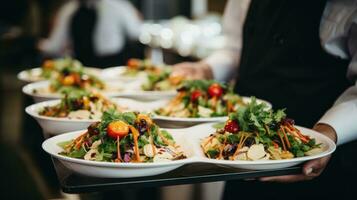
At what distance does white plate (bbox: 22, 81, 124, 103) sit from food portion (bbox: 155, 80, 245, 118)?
0.36 meters

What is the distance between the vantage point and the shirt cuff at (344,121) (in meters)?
1.74

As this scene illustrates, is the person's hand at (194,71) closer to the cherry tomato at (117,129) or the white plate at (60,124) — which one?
the white plate at (60,124)

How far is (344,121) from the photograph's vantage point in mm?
1742

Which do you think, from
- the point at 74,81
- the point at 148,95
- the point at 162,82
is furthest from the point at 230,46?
the point at 74,81

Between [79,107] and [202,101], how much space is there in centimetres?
51

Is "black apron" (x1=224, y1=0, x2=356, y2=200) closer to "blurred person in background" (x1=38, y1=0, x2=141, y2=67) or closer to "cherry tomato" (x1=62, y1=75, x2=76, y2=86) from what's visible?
"cherry tomato" (x1=62, y1=75, x2=76, y2=86)

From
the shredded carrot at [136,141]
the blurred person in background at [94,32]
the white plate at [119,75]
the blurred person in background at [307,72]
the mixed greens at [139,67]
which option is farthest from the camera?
the blurred person in background at [94,32]

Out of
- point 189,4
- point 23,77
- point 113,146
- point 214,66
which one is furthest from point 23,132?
point 189,4

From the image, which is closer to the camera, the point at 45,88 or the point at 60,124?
the point at 60,124

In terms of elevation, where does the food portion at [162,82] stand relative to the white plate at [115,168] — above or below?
below

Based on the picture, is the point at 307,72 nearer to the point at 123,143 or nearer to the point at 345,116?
the point at 345,116

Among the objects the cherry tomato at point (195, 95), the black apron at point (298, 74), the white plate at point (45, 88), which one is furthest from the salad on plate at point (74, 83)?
the black apron at point (298, 74)

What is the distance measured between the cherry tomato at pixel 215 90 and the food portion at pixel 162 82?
1.27 feet

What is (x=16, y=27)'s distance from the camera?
10125 millimetres
